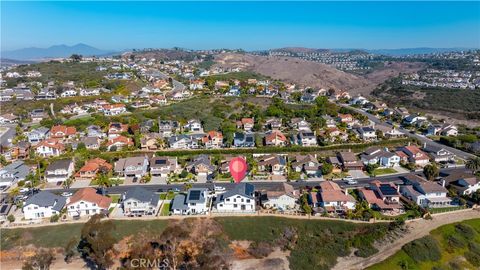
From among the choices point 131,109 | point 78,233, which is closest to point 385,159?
point 78,233

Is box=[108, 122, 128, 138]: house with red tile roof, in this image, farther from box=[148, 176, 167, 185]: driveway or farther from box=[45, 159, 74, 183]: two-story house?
box=[148, 176, 167, 185]: driveway

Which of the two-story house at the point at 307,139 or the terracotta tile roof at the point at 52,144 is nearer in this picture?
the terracotta tile roof at the point at 52,144

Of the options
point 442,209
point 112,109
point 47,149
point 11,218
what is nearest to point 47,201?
point 11,218

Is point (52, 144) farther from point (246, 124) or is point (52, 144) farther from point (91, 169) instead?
point (246, 124)

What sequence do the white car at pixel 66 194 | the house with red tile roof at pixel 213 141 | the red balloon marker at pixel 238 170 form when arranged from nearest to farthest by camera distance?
the white car at pixel 66 194, the red balloon marker at pixel 238 170, the house with red tile roof at pixel 213 141

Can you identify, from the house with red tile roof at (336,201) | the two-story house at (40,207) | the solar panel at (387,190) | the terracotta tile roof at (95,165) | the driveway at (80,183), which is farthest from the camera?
the terracotta tile roof at (95,165)

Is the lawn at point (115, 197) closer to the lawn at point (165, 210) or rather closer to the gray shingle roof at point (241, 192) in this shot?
the lawn at point (165, 210)

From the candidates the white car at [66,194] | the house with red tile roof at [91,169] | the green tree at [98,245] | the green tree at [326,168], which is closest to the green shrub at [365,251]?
the green tree at [326,168]

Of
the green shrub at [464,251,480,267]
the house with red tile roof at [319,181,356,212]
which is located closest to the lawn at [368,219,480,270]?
the green shrub at [464,251,480,267]
